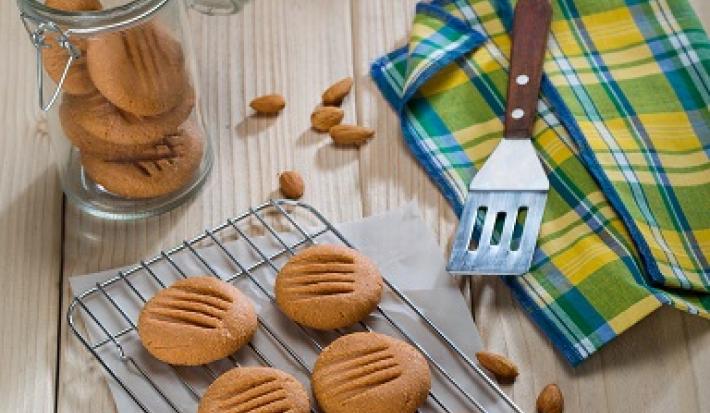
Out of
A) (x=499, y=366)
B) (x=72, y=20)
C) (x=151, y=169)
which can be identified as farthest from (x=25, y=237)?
(x=499, y=366)

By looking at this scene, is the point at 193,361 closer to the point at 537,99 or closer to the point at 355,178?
the point at 355,178

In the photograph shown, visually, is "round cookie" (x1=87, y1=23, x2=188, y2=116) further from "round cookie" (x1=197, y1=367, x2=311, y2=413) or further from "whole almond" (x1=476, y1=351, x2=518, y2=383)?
"whole almond" (x1=476, y1=351, x2=518, y2=383)

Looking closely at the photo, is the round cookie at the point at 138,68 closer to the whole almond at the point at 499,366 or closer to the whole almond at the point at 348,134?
the whole almond at the point at 348,134

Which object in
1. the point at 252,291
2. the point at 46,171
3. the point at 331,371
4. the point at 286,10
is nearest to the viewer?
the point at 331,371

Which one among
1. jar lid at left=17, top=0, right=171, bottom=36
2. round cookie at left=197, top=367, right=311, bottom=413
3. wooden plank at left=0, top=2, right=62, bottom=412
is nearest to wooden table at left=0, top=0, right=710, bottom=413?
wooden plank at left=0, top=2, right=62, bottom=412

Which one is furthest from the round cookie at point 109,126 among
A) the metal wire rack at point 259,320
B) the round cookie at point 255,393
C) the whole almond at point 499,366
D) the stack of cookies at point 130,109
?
the whole almond at point 499,366

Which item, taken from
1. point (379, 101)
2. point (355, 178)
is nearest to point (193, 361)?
point (355, 178)

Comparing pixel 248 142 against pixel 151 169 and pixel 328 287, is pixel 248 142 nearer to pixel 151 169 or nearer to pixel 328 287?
pixel 151 169
